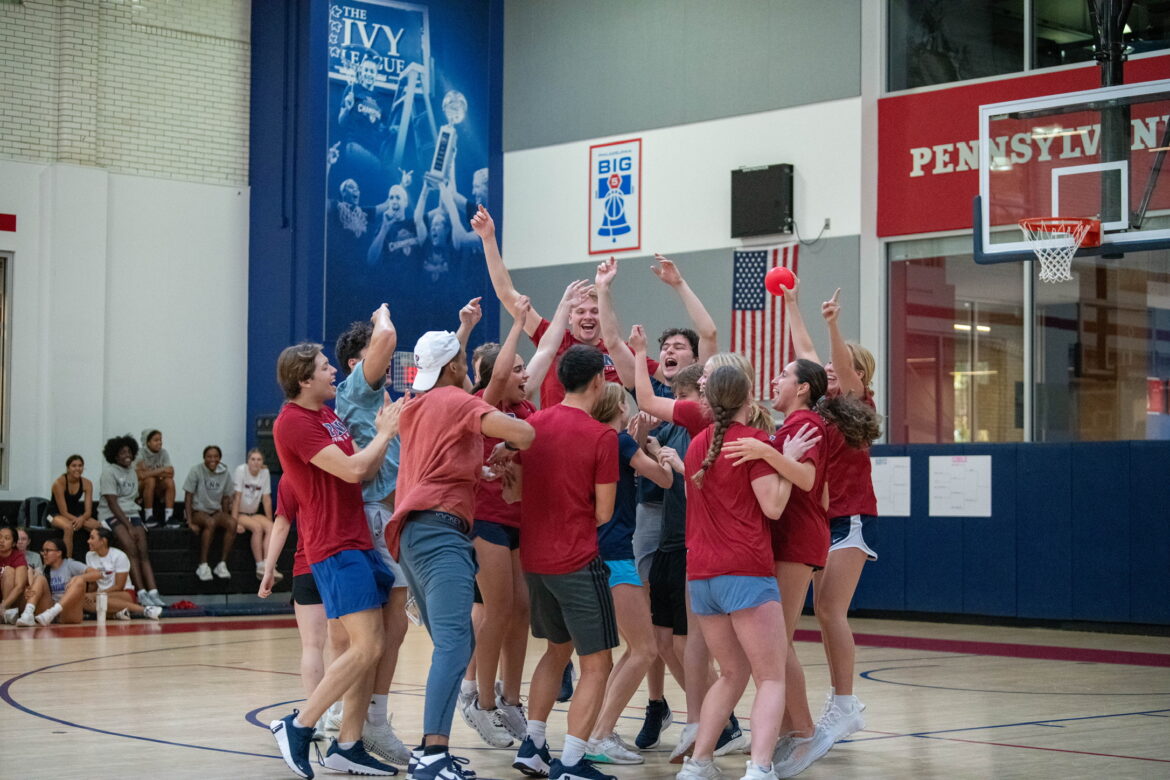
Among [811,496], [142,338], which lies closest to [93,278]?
[142,338]

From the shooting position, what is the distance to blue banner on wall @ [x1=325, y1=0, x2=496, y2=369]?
18719 millimetres

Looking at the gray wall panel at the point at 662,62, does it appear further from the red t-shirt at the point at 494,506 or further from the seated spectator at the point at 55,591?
the red t-shirt at the point at 494,506

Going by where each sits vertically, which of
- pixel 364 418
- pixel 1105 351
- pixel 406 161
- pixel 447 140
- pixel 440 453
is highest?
pixel 447 140

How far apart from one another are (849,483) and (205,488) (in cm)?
1156

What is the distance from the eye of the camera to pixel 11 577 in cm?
1452

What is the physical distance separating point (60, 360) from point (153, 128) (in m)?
3.29

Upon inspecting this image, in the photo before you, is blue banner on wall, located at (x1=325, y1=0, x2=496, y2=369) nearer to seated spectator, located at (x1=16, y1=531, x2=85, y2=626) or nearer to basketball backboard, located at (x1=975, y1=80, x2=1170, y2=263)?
seated spectator, located at (x1=16, y1=531, x2=85, y2=626)

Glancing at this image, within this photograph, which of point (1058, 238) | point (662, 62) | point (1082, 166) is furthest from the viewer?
point (662, 62)

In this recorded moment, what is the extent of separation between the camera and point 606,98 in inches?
733

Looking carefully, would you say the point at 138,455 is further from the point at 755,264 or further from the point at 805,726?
the point at 805,726

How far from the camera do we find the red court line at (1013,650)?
1150cm

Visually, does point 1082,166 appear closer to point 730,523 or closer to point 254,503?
point 730,523

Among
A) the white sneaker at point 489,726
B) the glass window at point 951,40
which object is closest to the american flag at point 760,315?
the glass window at point 951,40

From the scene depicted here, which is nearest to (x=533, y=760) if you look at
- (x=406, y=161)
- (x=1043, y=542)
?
(x=1043, y=542)
